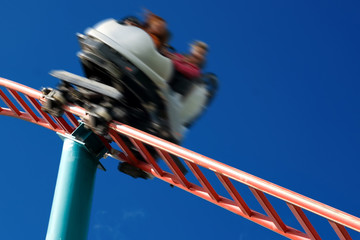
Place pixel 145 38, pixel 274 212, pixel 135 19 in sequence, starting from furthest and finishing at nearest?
pixel 135 19 → pixel 145 38 → pixel 274 212

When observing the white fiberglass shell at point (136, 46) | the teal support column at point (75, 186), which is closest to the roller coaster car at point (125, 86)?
the white fiberglass shell at point (136, 46)

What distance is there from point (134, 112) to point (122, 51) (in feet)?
1.56

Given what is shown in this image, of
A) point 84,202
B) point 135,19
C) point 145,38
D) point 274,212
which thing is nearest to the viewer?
point 274,212

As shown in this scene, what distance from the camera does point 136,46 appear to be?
134 inches

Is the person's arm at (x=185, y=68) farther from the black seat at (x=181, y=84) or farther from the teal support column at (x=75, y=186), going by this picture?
the teal support column at (x=75, y=186)

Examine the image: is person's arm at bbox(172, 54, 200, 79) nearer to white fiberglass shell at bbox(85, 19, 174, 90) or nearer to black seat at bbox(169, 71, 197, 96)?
black seat at bbox(169, 71, 197, 96)

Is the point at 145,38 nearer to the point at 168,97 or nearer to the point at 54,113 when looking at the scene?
the point at 168,97

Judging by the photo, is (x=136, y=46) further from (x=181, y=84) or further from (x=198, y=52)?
(x=198, y=52)

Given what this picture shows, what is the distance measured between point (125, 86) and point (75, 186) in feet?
2.44

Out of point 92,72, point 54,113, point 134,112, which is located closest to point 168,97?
point 134,112

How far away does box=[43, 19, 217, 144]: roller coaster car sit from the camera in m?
3.37

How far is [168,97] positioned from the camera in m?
3.53

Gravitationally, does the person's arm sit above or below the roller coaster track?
above

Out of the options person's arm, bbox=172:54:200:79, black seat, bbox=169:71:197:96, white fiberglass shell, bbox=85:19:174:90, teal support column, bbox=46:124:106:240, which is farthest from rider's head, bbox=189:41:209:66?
teal support column, bbox=46:124:106:240
